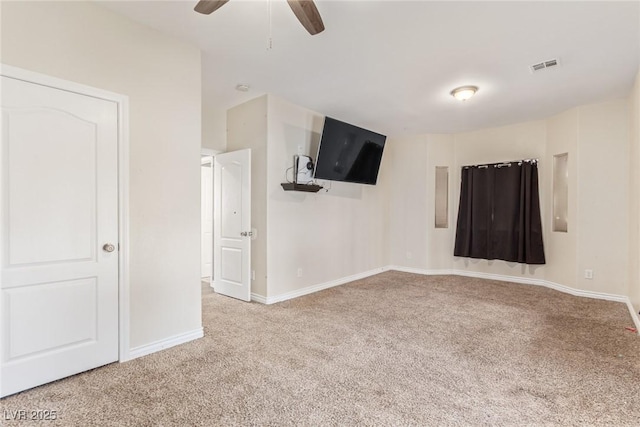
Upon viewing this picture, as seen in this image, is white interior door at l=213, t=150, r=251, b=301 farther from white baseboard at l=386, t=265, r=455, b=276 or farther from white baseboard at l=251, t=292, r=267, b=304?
white baseboard at l=386, t=265, r=455, b=276

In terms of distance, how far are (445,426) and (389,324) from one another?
152 cm

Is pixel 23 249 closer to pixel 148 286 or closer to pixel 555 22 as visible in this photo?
pixel 148 286

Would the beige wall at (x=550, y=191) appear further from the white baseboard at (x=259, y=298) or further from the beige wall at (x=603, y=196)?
the white baseboard at (x=259, y=298)

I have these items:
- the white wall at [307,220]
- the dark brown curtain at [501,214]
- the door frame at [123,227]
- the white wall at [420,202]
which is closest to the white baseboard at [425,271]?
the white wall at [420,202]

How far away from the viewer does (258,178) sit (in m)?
3.96

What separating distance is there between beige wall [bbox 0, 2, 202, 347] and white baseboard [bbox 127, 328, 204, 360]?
0.05 meters

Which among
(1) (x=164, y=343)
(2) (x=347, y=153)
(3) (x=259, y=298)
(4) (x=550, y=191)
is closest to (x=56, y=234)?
(1) (x=164, y=343)

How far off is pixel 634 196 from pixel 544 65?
187 centimetres

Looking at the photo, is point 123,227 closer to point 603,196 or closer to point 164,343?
point 164,343

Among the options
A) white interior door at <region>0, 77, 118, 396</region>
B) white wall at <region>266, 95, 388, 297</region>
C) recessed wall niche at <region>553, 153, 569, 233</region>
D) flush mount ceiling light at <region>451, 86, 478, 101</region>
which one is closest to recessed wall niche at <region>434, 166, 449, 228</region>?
white wall at <region>266, 95, 388, 297</region>

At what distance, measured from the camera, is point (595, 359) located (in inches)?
96.7

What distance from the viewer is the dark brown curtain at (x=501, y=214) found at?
4.77 meters

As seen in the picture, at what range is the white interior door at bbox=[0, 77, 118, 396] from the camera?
1.92 meters

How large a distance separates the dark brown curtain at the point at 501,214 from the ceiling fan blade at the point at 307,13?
14.2 ft
